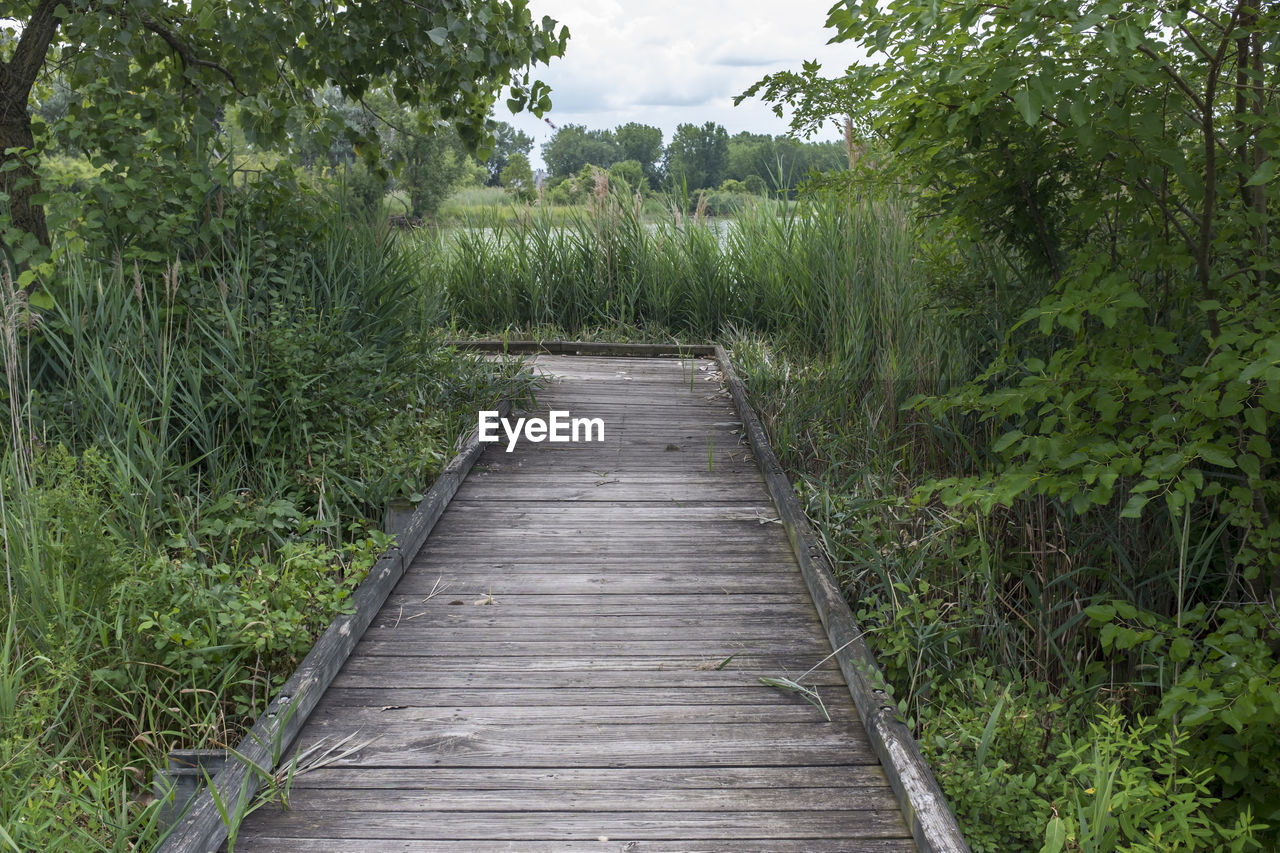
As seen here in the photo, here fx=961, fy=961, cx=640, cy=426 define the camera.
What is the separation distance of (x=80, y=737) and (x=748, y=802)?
2194mm

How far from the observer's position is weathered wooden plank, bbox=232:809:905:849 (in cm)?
258

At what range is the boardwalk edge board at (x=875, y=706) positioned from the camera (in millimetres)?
2553

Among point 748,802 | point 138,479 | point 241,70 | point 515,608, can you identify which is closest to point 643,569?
point 515,608

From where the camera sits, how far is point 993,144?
404 cm

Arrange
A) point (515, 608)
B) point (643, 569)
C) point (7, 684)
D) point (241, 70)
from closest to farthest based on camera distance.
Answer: point (7, 684) < point (515, 608) < point (643, 569) < point (241, 70)

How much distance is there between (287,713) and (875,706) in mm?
1848

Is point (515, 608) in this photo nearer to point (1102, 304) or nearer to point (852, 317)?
point (1102, 304)

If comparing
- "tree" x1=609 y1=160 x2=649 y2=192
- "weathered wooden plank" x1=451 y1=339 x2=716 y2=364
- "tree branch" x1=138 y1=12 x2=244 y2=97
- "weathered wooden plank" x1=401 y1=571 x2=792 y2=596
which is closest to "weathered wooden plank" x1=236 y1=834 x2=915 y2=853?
"weathered wooden plank" x1=401 y1=571 x2=792 y2=596

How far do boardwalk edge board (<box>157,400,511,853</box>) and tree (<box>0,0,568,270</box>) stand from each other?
252 centimetres

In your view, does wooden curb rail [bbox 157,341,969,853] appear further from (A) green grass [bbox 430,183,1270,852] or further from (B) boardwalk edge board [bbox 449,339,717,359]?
(B) boardwalk edge board [bbox 449,339,717,359]

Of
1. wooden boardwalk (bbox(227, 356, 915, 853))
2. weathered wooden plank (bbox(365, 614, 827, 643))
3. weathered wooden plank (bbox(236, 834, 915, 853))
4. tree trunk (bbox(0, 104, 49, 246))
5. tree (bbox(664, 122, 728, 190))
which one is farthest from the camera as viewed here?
tree (bbox(664, 122, 728, 190))

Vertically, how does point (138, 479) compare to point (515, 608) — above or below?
above

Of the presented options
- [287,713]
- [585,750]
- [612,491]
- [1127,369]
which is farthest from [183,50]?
[1127,369]

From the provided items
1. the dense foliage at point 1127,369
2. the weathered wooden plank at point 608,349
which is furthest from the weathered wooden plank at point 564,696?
the weathered wooden plank at point 608,349
